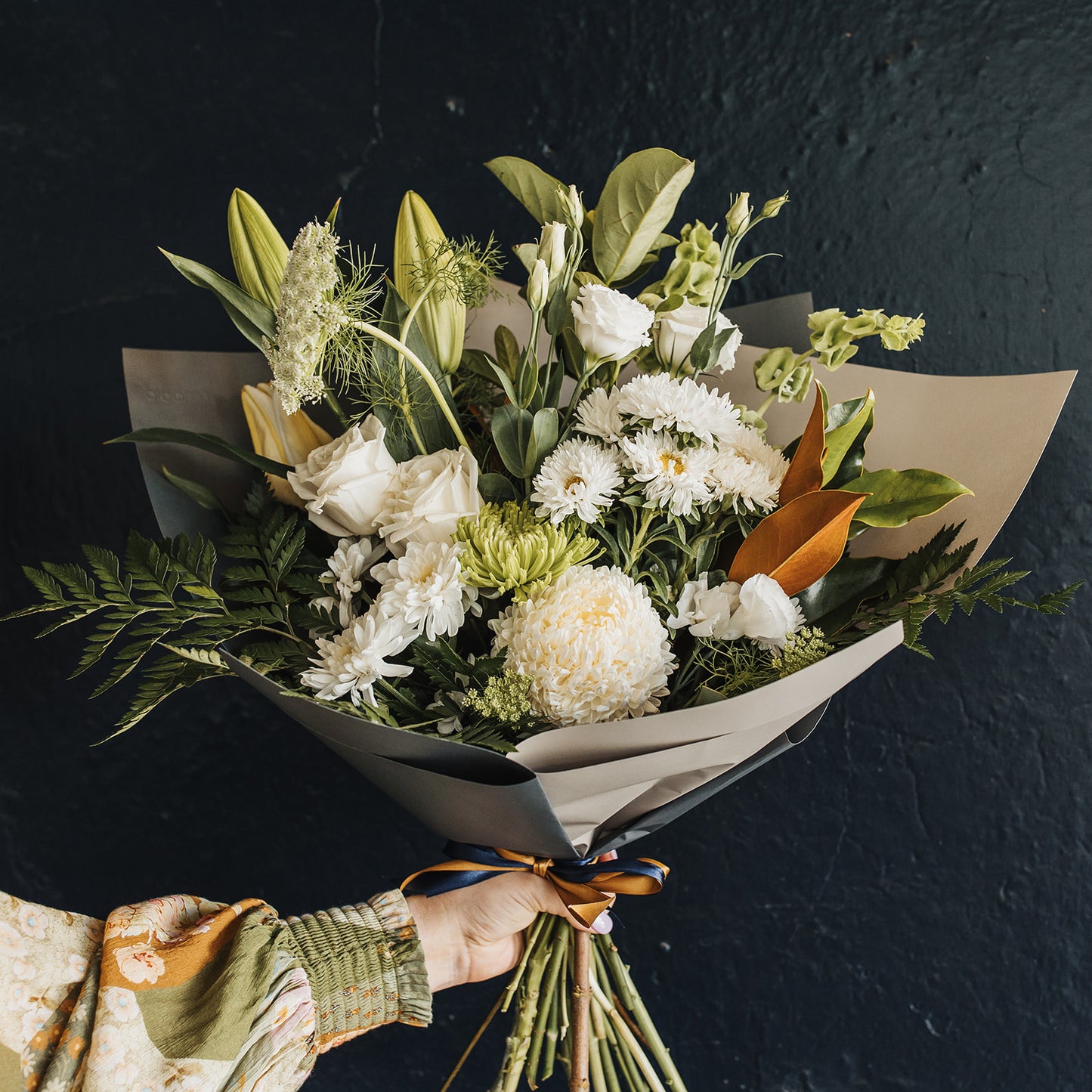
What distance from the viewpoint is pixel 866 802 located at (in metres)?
1.05

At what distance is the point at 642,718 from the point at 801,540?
173mm

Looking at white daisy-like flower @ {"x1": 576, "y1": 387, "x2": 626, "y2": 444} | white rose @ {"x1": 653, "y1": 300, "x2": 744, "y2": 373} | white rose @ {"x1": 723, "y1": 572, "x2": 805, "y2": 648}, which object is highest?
white rose @ {"x1": 653, "y1": 300, "x2": 744, "y2": 373}

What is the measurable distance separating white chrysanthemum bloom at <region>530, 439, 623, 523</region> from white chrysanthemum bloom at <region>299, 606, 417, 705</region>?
130mm

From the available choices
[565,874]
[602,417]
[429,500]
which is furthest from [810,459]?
[565,874]

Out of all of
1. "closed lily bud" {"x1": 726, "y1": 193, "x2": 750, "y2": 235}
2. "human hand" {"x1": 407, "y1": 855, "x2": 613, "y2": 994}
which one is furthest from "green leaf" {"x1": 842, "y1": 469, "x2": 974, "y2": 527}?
"human hand" {"x1": 407, "y1": 855, "x2": 613, "y2": 994}

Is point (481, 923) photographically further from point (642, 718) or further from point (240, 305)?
point (240, 305)

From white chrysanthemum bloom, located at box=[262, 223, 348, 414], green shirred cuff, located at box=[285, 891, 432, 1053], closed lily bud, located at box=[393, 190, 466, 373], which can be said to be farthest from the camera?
Result: green shirred cuff, located at box=[285, 891, 432, 1053]

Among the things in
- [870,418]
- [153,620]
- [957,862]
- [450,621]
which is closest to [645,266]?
[870,418]

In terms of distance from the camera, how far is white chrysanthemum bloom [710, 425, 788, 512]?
0.62m

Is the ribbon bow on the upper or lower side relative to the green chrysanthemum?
lower

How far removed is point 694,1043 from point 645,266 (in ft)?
3.11

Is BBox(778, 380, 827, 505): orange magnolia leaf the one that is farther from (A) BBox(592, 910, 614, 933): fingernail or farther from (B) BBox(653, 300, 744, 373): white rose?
(A) BBox(592, 910, 614, 933): fingernail

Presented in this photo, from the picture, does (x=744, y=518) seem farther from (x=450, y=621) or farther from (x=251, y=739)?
(x=251, y=739)

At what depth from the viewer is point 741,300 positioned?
1.00 metres
